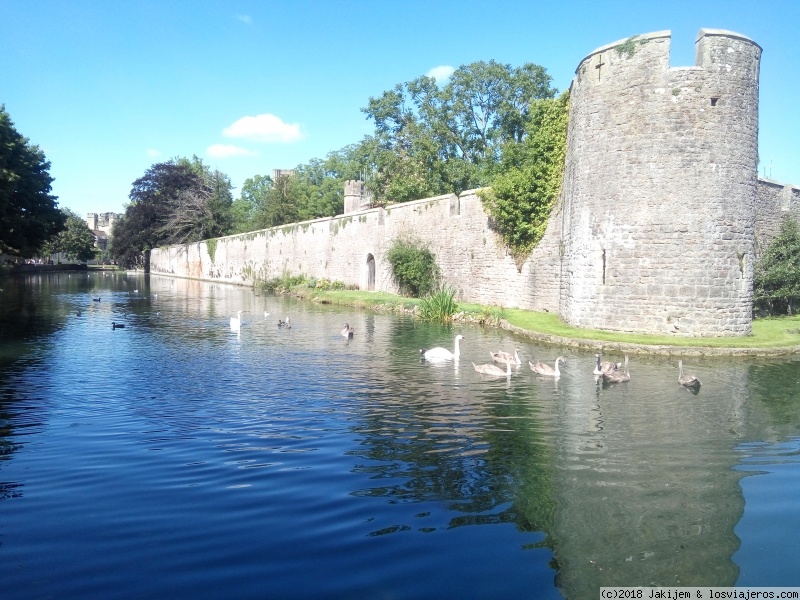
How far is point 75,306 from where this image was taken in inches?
1009

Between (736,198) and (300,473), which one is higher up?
(736,198)

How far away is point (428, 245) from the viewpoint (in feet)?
88.7

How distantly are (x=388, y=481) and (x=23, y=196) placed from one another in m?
47.7

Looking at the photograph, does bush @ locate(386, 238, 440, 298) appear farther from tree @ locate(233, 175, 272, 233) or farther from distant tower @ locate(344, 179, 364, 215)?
tree @ locate(233, 175, 272, 233)

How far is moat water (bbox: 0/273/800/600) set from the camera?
4.33 m

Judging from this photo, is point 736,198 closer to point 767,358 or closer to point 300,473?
point 767,358

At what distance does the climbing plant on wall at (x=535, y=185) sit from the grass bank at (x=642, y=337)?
98.1 inches

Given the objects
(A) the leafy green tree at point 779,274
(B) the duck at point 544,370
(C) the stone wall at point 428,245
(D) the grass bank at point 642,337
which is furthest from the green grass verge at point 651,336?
(B) the duck at point 544,370

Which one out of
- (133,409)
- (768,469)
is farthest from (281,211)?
(768,469)

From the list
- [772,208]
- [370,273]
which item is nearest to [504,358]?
[772,208]

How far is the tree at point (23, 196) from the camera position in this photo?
39.6 metres

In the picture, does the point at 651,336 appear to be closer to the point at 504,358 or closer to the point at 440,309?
the point at 504,358

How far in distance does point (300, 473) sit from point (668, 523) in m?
3.17

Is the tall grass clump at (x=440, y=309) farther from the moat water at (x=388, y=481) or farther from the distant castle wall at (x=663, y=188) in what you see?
the moat water at (x=388, y=481)
